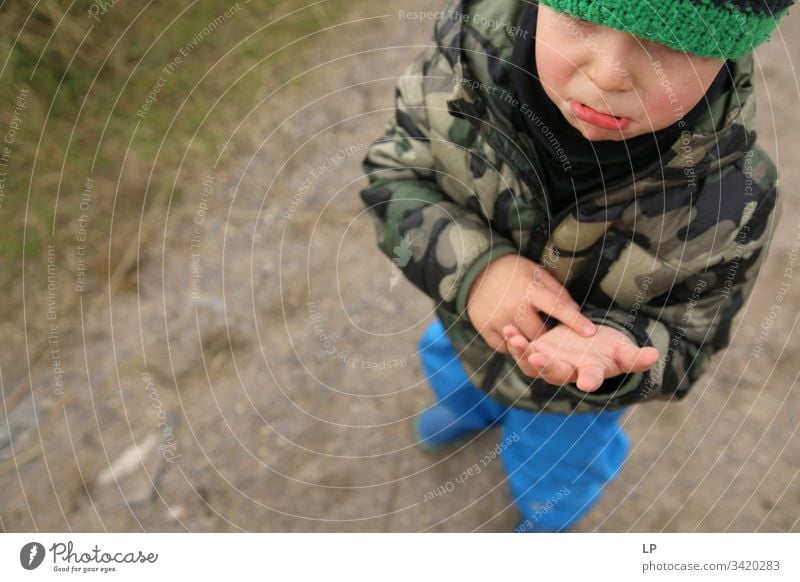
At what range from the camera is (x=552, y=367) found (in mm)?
583

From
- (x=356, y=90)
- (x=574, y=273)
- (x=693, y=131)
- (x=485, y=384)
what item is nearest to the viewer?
(x=693, y=131)

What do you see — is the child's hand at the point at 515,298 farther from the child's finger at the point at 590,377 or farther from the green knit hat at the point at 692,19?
the green knit hat at the point at 692,19

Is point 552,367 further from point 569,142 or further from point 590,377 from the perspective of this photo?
point 569,142

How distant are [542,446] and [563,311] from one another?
220mm

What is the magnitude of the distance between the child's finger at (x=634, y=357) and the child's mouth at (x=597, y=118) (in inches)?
6.5

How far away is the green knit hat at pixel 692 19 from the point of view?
0.42m

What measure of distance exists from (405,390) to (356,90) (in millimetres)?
493

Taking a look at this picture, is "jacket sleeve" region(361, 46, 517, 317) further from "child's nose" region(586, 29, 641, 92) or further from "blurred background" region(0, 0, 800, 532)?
"blurred background" region(0, 0, 800, 532)

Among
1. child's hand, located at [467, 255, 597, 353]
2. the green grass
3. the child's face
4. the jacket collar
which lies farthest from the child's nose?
the green grass

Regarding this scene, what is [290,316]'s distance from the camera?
98cm

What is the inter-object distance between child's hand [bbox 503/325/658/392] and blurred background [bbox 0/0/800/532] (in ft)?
1.17

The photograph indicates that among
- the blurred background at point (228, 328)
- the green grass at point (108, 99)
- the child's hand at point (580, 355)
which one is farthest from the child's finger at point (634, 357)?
the green grass at point (108, 99)
